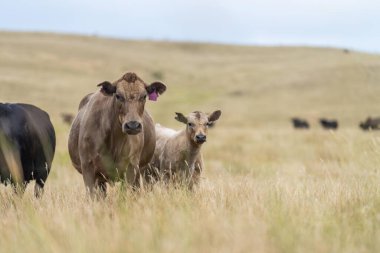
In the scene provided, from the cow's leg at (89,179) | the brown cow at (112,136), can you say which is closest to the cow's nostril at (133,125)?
the brown cow at (112,136)

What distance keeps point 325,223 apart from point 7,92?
54867 millimetres

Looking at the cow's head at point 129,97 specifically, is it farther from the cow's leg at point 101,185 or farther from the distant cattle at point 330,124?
the distant cattle at point 330,124

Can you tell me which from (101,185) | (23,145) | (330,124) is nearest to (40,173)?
(23,145)

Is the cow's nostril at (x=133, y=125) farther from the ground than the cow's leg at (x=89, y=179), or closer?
farther from the ground

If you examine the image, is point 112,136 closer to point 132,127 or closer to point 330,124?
point 132,127

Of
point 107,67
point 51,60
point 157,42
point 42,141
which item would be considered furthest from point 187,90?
point 42,141

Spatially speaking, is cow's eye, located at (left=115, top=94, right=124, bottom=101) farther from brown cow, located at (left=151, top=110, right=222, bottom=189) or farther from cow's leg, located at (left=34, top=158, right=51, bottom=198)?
brown cow, located at (left=151, top=110, right=222, bottom=189)

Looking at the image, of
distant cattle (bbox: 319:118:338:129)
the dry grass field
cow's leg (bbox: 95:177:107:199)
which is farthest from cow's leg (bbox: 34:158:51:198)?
distant cattle (bbox: 319:118:338:129)

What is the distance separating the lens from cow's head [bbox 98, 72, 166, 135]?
7324 millimetres

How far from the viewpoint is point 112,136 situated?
8.04 meters

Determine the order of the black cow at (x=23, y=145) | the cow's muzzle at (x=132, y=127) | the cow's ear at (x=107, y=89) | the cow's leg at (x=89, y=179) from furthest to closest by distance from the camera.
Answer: the black cow at (x=23, y=145) < the cow's leg at (x=89, y=179) < the cow's ear at (x=107, y=89) < the cow's muzzle at (x=132, y=127)

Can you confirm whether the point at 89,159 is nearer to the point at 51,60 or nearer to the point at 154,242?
the point at 154,242

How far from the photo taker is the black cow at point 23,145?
8711 millimetres

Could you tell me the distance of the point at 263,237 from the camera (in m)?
4.55
